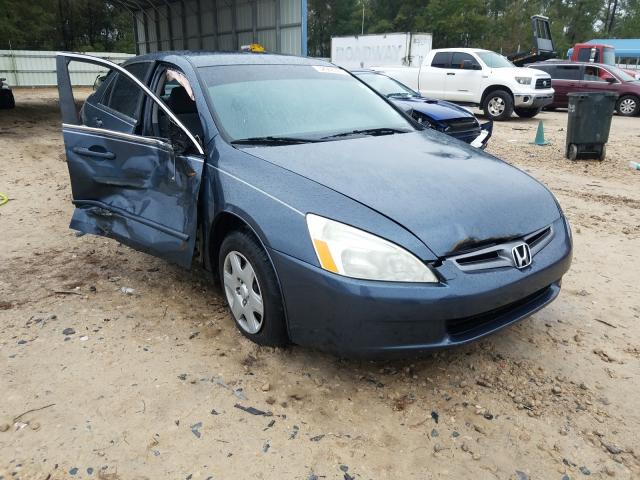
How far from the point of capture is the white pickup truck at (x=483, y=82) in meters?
13.7

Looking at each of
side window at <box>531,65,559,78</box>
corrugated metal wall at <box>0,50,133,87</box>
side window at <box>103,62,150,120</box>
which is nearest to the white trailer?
side window at <box>531,65,559,78</box>

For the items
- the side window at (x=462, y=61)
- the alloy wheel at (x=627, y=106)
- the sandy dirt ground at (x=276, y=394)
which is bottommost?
the sandy dirt ground at (x=276, y=394)

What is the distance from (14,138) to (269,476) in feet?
37.4

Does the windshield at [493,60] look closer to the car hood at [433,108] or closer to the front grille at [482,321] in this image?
the car hood at [433,108]

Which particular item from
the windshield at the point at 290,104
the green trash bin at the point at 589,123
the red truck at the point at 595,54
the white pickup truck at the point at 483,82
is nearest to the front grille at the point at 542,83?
the white pickup truck at the point at 483,82

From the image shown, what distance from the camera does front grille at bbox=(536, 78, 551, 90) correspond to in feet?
45.3

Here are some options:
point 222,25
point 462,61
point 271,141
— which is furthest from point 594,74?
point 271,141

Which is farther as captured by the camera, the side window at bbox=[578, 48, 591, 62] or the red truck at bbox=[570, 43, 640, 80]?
the side window at bbox=[578, 48, 591, 62]

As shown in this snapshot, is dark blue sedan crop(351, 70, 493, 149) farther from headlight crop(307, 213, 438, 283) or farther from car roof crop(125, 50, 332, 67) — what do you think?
headlight crop(307, 213, 438, 283)

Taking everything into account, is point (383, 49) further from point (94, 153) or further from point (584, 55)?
point (94, 153)

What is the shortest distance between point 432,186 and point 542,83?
13.2 meters

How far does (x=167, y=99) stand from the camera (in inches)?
144

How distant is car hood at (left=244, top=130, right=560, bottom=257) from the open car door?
1.77ft

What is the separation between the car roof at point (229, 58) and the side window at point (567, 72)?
1485 centimetres
